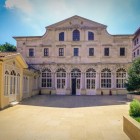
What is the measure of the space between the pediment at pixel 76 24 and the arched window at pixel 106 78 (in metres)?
6.12

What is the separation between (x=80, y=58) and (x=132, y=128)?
20947 mm

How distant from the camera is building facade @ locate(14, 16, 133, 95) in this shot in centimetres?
2678

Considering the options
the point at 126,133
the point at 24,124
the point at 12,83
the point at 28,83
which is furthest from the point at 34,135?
the point at 28,83

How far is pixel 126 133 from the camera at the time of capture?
24.5 feet

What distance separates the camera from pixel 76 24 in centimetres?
2720

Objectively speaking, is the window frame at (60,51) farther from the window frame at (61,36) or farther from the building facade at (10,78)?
the building facade at (10,78)

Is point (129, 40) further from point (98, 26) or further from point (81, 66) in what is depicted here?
point (81, 66)

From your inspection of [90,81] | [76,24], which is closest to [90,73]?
[90,81]

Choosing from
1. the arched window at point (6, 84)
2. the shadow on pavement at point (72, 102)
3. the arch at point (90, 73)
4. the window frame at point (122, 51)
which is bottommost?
the shadow on pavement at point (72, 102)

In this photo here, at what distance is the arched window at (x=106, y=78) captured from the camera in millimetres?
Result: 26875

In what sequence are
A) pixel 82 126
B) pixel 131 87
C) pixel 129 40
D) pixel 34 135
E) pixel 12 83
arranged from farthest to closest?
pixel 129 40
pixel 131 87
pixel 12 83
pixel 82 126
pixel 34 135

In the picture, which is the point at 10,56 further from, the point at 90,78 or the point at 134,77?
the point at 90,78

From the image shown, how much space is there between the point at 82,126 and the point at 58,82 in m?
19.0

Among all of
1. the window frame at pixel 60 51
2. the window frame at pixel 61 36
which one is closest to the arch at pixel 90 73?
the window frame at pixel 60 51
